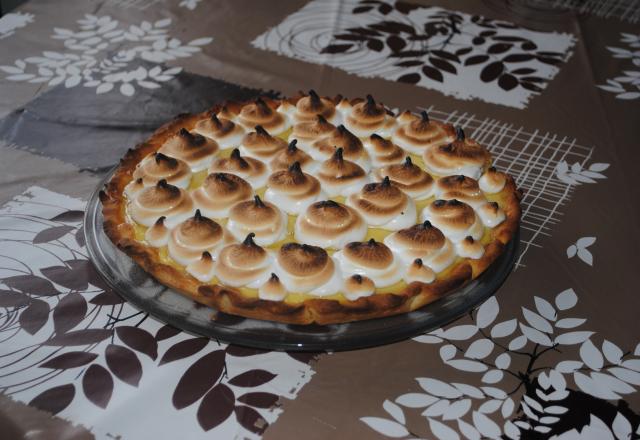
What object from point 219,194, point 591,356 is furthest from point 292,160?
point 591,356

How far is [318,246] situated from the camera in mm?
1375

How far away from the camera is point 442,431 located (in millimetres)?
1196

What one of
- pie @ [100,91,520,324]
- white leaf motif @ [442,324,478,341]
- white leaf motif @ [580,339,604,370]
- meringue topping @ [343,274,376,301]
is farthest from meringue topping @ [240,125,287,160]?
white leaf motif @ [580,339,604,370]

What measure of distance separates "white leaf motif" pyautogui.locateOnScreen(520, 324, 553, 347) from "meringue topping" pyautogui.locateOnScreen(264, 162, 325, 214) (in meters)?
0.54

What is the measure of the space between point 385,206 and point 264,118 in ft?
1.63

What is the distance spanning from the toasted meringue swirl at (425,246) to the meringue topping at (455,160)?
295 millimetres

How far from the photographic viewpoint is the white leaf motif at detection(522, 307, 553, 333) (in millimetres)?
1424

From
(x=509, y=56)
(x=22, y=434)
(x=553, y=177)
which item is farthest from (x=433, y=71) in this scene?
(x=22, y=434)

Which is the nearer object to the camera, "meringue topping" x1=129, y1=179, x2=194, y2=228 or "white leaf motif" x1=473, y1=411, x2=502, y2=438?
"white leaf motif" x1=473, y1=411, x2=502, y2=438

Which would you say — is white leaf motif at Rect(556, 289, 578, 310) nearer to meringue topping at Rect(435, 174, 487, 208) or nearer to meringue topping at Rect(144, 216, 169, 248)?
meringue topping at Rect(435, 174, 487, 208)

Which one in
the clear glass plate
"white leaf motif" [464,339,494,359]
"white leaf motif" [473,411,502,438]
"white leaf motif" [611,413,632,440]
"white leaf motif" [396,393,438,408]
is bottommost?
"white leaf motif" [611,413,632,440]

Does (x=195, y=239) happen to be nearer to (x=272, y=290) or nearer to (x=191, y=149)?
(x=272, y=290)

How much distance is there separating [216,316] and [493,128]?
125 cm

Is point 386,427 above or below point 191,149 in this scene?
below
